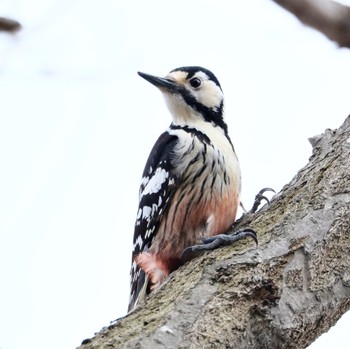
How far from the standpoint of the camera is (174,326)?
1.99m

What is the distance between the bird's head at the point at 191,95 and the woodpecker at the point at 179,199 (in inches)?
5.2

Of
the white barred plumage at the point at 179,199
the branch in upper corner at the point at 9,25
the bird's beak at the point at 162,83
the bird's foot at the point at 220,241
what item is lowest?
the bird's foot at the point at 220,241

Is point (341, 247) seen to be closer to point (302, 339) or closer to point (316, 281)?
point (316, 281)

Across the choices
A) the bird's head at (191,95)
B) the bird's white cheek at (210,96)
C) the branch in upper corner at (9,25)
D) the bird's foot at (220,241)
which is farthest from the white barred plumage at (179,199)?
the branch in upper corner at (9,25)

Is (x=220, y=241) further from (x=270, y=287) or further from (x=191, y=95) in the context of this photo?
(x=191, y=95)

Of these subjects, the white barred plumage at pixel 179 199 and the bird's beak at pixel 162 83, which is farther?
the bird's beak at pixel 162 83

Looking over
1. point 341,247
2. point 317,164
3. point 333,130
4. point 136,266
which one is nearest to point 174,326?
point 341,247

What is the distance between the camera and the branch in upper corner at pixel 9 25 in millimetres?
1369

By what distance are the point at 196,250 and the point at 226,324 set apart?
2.70 feet

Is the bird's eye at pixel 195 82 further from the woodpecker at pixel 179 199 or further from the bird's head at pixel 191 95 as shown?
the woodpecker at pixel 179 199

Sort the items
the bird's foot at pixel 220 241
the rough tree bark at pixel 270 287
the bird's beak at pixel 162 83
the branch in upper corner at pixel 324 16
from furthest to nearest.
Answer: the bird's beak at pixel 162 83 → the bird's foot at pixel 220 241 → the rough tree bark at pixel 270 287 → the branch in upper corner at pixel 324 16

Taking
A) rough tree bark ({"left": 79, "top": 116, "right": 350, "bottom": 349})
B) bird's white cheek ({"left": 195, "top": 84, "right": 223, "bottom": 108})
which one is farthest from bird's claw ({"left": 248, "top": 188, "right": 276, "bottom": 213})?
bird's white cheek ({"left": 195, "top": 84, "right": 223, "bottom": 108})

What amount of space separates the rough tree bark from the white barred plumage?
740mm

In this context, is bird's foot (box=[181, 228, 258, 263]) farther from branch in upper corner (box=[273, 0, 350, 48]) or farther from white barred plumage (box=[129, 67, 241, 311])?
branch in upper corner (box=[273, 0, 350, 48])
